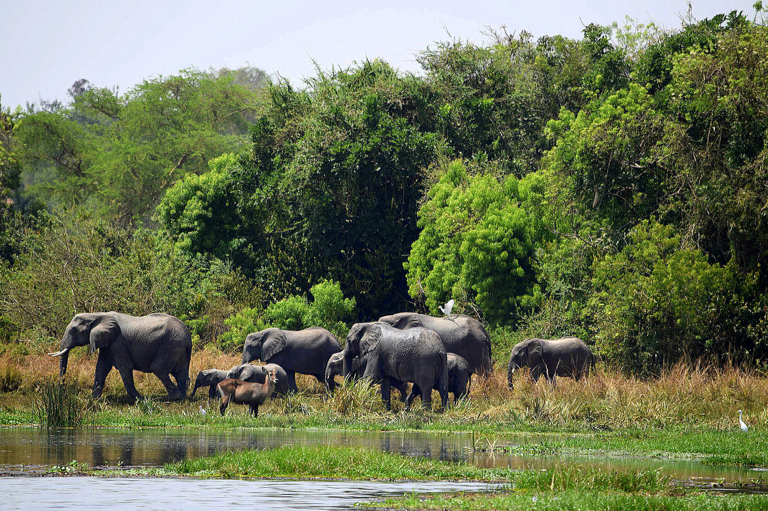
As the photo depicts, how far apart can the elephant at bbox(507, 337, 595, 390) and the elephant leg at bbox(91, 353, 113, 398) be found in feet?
35.7

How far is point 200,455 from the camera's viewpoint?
1623cm

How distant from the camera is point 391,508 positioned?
1120 centimetres

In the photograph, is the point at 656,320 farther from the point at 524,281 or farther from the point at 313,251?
the point at 313,251

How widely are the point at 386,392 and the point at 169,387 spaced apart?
623cm

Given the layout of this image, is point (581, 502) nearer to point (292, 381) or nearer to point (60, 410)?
point (60, 410)

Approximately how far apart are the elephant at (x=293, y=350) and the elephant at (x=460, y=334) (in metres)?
1.98

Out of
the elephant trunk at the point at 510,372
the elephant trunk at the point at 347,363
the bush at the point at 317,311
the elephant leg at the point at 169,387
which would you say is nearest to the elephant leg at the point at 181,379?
the elephant leg at the point at 169,387

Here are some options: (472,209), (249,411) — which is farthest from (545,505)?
(472,209)

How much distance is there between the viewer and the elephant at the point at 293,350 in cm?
2904

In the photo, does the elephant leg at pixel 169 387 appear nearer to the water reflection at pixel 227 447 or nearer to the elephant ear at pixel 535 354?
A: the water reflection at pixel 227 447

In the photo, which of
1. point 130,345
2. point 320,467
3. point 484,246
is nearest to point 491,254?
point 484,246

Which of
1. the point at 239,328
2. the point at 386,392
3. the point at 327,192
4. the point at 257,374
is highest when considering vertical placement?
the point at 327,192

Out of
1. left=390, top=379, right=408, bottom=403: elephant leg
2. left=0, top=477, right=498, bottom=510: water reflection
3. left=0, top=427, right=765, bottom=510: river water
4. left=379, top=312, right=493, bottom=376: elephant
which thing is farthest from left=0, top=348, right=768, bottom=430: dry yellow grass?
left=0, top=477, right=498, bottom=510: water reflection

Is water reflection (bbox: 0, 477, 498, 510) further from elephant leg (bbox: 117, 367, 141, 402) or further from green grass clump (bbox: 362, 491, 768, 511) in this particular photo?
elephant leg (bbox: 117, 367, 141, 402)
